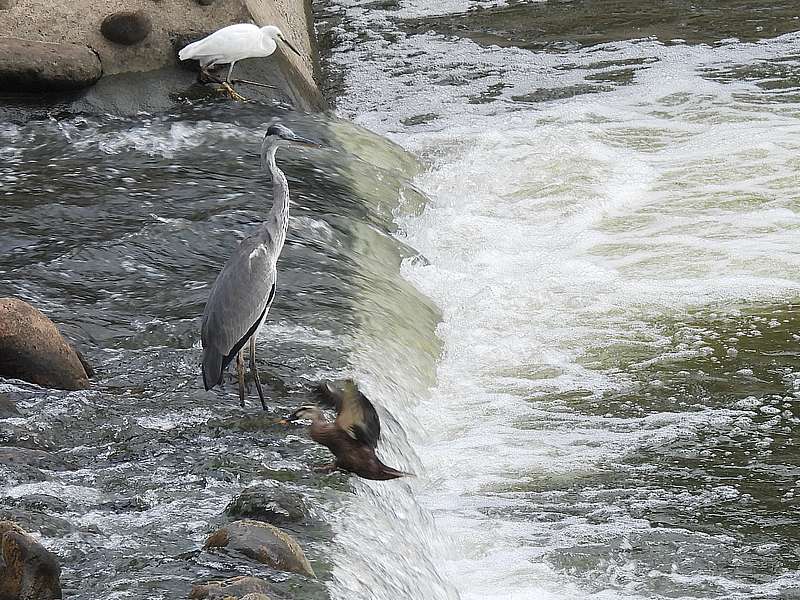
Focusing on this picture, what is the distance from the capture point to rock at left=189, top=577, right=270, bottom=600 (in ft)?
11.9

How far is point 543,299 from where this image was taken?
7906 millimetres

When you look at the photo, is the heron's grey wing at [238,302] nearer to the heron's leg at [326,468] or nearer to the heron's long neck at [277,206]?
the heron's long neck at [277,206]

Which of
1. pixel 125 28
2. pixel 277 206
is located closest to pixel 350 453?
pixel 277 206

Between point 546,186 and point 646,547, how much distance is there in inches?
222

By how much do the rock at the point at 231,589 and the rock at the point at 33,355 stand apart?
1.96 meters

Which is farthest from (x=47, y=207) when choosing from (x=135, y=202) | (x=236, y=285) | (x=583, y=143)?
(x=583, y=143)

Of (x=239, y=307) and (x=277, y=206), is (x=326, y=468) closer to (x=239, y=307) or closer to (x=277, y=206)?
(x=239, y=307)

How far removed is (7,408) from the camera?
511 cm

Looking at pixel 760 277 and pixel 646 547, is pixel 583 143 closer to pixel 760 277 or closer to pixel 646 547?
pixel 760 277

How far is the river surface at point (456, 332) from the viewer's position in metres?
4.69

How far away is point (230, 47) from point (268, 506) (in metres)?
6.30

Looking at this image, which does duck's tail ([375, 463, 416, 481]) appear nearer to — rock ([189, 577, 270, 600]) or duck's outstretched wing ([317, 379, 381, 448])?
duck's outstretched wing ([317, 379, 381, 448])

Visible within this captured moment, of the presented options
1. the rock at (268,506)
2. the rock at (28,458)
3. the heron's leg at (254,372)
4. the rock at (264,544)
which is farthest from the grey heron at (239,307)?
the rock at (264,544)

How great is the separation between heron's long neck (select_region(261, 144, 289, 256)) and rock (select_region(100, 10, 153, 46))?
496 centimetres
